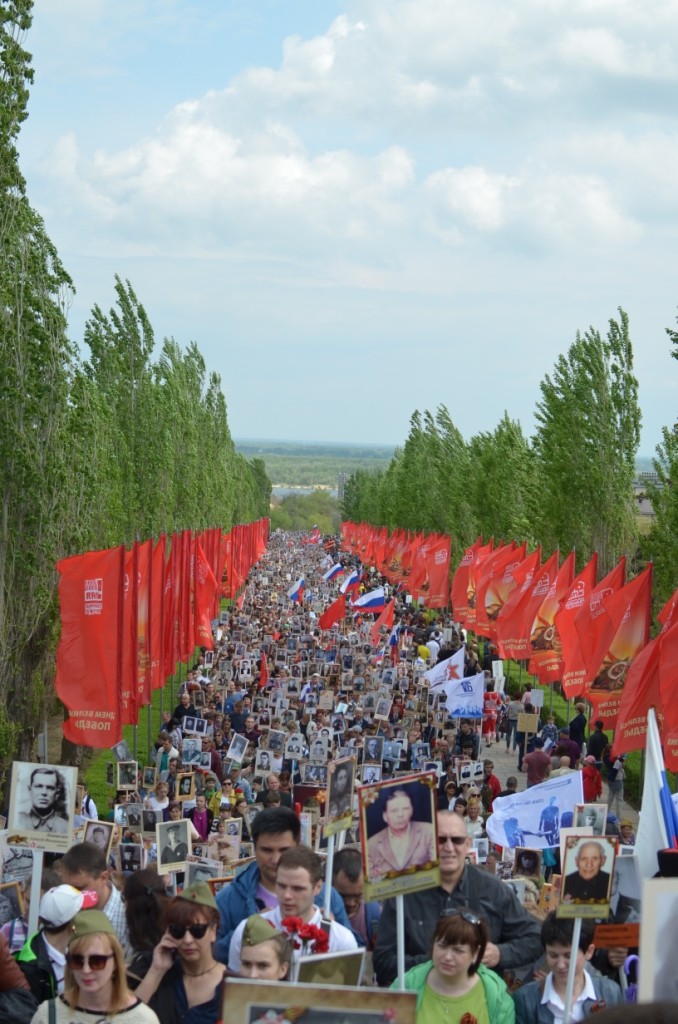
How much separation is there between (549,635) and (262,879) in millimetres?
19993

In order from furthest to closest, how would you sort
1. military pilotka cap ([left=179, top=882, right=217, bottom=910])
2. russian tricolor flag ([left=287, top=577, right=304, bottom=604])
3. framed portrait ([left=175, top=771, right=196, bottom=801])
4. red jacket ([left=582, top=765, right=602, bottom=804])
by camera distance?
russian tricolor flag ([left=287, top=577, right=304, bottom=604]) < red jacket ([left=582, top=765, right=602, bottom=804]) < framed portrait ([left=175, top=771, right=196, bottom=801]) < military pilotka cap ([left=179, top=882, right=217, bottom=910])

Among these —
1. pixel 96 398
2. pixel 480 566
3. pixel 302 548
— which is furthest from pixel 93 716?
pixel 302 548

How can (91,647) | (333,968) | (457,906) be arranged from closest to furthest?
(333,968)
(457,906)
(91,647)

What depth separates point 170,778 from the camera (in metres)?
18.5

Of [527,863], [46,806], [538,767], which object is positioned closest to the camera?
[46,806]

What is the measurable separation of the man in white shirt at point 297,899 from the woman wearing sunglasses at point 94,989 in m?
1.16

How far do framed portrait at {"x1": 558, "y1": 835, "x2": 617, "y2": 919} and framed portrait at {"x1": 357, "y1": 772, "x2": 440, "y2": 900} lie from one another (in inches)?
30.7

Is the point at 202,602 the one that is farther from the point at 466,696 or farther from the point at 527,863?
the point at 527,863

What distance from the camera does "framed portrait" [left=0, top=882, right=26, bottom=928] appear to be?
988cm

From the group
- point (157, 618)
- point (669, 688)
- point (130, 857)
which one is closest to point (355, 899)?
point (130, 857)

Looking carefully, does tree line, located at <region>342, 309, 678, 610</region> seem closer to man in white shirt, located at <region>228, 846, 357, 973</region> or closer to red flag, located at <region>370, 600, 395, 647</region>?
red flag, located at <region>370, 600, 395, 647</region>

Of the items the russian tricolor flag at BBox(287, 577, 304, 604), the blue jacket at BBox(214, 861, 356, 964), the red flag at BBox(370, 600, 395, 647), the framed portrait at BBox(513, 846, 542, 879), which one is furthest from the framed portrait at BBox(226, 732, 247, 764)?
the russian tricolor flag at BBox(287, 577, 304, 604)

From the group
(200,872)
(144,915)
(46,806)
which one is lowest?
(200,872)

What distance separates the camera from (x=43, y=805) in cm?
1062
